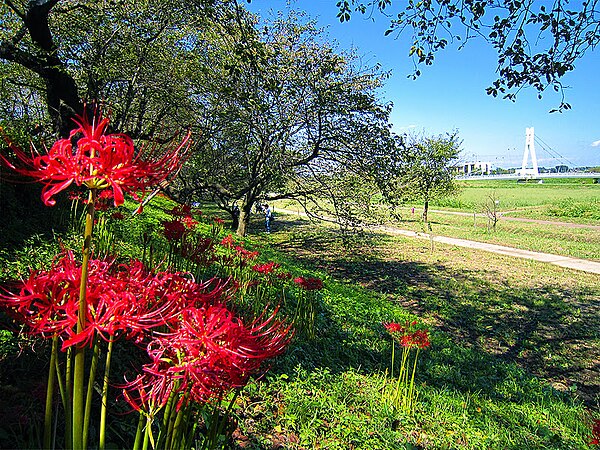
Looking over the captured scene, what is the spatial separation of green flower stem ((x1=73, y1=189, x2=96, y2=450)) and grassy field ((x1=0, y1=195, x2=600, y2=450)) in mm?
581

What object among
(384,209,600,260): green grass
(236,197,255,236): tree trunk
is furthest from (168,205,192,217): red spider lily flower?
(384,209,600,260): green grass

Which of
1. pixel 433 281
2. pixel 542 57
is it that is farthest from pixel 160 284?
pixel 433 281

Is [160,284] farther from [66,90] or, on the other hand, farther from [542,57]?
[66,90]

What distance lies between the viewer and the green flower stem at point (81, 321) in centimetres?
90

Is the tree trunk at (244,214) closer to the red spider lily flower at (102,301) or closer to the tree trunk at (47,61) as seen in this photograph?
the tree trunk at (47,61)

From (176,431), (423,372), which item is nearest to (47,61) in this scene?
(176,431)

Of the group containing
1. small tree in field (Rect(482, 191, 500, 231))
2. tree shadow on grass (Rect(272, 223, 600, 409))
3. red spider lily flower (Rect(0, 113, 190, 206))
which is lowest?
tree shadow on grass (Rect(272, 223, 600, 409))

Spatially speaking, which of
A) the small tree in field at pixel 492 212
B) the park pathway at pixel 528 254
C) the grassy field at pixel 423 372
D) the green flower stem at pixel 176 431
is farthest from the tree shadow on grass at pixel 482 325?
the small tree in field at pixel 492 212

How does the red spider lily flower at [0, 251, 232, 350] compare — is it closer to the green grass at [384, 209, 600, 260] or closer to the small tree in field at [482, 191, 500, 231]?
the green grass at [384, 209, 600, 260]

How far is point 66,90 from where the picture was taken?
5.84 meters

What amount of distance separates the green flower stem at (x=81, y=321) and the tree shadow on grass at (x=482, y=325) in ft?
11.9

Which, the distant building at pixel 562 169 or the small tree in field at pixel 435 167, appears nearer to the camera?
the small tree in field at pixel 435 167

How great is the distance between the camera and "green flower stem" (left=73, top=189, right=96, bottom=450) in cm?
90

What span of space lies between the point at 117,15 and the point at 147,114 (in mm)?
3257
